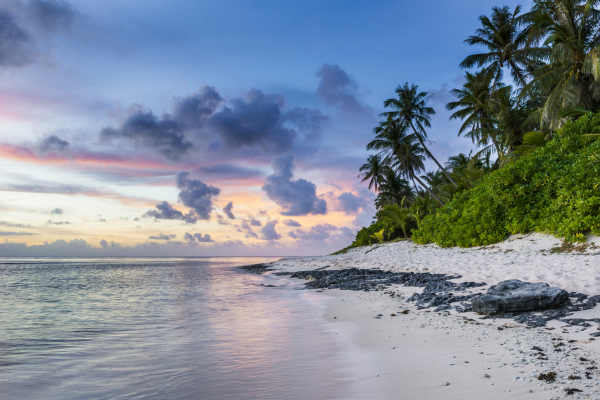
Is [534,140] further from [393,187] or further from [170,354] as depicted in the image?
[393,187]

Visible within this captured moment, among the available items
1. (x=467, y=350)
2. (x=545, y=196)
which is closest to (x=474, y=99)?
(x=545, y=196)

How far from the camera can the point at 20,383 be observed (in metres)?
4.29

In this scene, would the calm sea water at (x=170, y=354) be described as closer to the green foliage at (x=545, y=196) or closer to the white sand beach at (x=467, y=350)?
the white sand beach at (x=467, y=350)

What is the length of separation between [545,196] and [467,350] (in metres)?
10.8

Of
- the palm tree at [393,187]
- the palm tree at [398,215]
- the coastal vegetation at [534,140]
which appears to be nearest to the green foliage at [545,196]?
the coastal vegetation at [534,140]

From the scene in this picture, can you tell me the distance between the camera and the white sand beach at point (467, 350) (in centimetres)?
292

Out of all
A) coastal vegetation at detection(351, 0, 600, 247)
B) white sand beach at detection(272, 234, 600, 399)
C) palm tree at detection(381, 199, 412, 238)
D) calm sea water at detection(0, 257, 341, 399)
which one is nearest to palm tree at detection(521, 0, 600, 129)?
coastal vegetation at detection(351, 0, 600, 247)

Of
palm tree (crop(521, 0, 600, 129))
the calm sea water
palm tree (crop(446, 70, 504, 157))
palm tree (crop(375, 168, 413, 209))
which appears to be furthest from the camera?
palm tree (crop(375, 168, 413, 209))

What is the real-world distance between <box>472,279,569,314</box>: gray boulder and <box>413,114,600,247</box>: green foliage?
594 centimetres

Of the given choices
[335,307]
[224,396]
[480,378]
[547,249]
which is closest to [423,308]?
[335,307]

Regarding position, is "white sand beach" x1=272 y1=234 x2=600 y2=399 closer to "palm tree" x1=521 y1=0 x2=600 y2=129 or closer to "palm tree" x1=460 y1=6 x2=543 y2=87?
"palm tree" x1=521 y1=0 x2=600 y2=129

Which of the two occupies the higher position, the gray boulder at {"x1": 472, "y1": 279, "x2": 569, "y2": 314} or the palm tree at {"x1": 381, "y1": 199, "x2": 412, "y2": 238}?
the palm tree at {"x1": 381, "y1": 199, "x2": 412, "y2": 238}

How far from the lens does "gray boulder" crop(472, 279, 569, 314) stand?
5102 millimetres

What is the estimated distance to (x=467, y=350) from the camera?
396 centimetres
